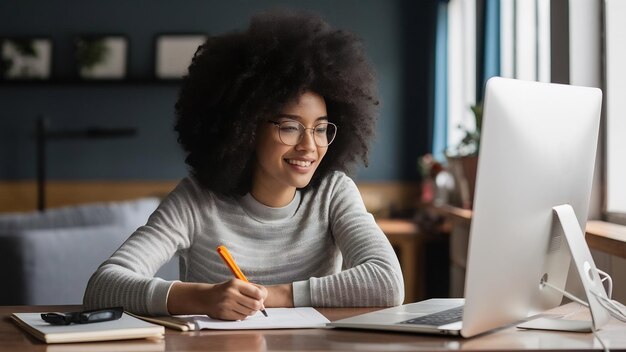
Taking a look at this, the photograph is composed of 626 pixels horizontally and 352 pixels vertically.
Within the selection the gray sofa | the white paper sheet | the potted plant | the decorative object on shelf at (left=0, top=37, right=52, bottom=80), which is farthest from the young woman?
the decorative object on shelf at (left=0, top=37, right=52, bottom=80)

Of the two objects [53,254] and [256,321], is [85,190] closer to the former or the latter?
[53,254]

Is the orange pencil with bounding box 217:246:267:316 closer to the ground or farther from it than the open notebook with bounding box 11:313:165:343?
farther from it

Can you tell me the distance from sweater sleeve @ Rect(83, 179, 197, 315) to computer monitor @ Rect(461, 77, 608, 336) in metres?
0.56

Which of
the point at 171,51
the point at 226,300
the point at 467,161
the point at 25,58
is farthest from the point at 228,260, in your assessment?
the point at 25,58

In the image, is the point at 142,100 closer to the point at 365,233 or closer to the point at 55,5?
the point at 55,5

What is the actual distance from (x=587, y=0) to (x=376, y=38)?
317 cm

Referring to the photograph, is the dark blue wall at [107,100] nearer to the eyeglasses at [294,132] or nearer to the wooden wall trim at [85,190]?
the wooden wall trim at [85,190]

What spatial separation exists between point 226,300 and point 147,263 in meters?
0.37

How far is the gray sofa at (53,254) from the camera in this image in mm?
2863

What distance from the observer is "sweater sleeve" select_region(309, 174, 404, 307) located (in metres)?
1.62

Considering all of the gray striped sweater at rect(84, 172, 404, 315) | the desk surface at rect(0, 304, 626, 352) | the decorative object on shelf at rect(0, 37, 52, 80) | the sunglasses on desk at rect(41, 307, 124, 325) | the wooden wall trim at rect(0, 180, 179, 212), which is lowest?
the wooden wall trim at rect(0, 180, 179, 212)

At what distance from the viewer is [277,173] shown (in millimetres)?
1774

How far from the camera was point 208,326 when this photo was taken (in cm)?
134

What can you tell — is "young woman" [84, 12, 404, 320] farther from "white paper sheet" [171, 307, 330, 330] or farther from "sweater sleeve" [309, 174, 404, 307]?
"white paper sheet" [171, 307, 330, 330]
